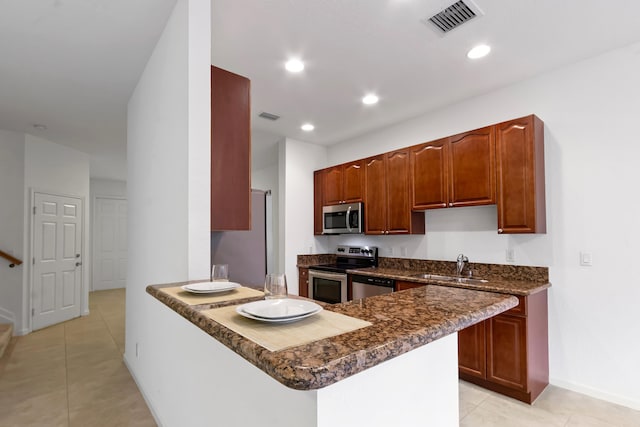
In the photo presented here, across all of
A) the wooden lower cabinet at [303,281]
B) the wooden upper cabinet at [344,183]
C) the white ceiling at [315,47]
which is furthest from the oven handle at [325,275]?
the white ceiling at [315,47]

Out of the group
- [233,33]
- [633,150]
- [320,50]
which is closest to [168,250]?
[233,33]

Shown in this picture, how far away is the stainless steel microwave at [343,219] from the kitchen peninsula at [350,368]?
271 centimetres

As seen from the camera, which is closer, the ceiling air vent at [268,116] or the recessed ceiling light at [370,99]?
the recessed ceiling light at [370,99]

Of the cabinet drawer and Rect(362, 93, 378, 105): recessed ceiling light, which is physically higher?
Rect(362, 93, 378, 105): recessed ceiling light

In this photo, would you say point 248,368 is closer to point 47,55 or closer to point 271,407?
point 271,407

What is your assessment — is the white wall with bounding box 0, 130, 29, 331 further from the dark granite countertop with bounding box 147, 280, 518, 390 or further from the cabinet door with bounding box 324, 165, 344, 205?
the dark granite countertop with bounding box 147, 280, 518, 390

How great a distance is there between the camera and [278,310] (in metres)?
0.97

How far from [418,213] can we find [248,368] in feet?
10.1

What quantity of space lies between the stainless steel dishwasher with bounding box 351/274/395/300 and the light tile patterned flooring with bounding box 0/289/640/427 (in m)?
1.11

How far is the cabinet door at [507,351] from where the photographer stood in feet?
8.30

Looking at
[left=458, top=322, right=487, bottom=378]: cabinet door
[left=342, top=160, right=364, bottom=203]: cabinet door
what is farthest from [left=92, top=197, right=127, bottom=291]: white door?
[left=458, top=322, right=487, bottom=378]: cabinet door

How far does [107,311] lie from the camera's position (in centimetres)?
569

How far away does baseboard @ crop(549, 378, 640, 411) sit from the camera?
244 centimetres

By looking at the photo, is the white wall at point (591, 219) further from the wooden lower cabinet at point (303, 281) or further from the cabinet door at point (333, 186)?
the wooden lower cabinet at point (303, 281)
